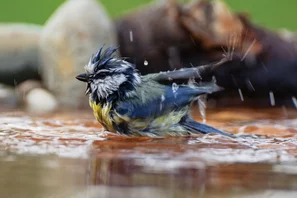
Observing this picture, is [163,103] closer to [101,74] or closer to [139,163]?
[101,74]

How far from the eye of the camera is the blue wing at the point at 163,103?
366 cm

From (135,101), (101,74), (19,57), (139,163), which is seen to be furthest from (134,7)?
(139,163)

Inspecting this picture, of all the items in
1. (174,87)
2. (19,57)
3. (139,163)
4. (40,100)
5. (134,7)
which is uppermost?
(134,7)

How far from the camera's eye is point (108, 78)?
3.78m

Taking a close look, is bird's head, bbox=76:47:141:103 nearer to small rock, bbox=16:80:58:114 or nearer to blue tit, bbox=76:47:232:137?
blue tit, bbox=76:47:232:137

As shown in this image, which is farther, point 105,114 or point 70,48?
point 70,48

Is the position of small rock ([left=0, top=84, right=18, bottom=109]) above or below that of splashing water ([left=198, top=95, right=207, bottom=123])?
above

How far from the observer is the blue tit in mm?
3684

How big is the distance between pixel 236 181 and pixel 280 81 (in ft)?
12.9

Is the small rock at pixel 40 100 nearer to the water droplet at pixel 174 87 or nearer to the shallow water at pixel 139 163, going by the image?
the shallow water at pixel 139 163

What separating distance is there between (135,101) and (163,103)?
6.7 inches

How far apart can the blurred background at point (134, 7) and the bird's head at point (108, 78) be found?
527 cm

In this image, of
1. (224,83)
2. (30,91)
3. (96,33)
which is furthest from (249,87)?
(30,91)

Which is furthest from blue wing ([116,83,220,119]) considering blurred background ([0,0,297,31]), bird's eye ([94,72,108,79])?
blurred background ([0,0,297,31])
